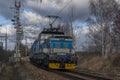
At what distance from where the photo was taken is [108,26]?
181ft

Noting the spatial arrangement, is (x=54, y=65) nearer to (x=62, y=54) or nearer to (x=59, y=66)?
(x=59, y=66)

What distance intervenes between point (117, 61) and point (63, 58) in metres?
7.79

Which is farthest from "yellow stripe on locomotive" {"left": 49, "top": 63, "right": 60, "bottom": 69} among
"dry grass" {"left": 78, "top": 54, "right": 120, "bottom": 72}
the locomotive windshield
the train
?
"dry grass" {"left": 78, "top": 54, "right": 120, "bottom": 72}

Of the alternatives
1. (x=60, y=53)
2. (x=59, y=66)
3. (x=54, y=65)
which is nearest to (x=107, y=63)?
(x=59, y=66)

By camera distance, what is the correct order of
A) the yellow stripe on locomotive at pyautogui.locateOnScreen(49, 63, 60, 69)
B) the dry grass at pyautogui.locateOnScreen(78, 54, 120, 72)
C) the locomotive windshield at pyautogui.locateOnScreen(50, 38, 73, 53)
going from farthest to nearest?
the dry grass at pyautogui.locateOnScreen(78, 54, 120, 72) → the locomotive windshield at pyautogui.locateOnScreen(50, 38, 73, 53) → the yellow stripe on locomotive at pyautogui.locateOnScreen(49, 63, 60, 69)

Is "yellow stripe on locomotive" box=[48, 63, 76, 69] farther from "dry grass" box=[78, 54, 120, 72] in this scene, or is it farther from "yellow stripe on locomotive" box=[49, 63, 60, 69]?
"dry grass" box=[78, 54, 120, 72]

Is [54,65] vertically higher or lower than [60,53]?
lower

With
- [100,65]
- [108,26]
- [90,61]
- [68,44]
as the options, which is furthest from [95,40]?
[68,44]

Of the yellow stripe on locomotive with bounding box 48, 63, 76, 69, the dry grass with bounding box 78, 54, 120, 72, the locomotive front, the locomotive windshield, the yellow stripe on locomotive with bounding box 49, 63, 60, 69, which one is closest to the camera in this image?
the locomotive front

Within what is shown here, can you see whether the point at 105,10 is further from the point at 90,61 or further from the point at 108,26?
the point at 90,61

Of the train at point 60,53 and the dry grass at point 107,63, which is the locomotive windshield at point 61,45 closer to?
the train at point 60,53

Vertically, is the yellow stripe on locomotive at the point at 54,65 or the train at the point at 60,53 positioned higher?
the train at the point at 60,53

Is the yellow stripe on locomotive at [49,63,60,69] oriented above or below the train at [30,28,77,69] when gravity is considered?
below

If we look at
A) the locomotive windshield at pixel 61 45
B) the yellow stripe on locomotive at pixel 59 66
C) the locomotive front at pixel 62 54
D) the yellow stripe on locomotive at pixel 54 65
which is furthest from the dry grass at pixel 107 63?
the yellow stripe on locomotive at pixel 54 65
